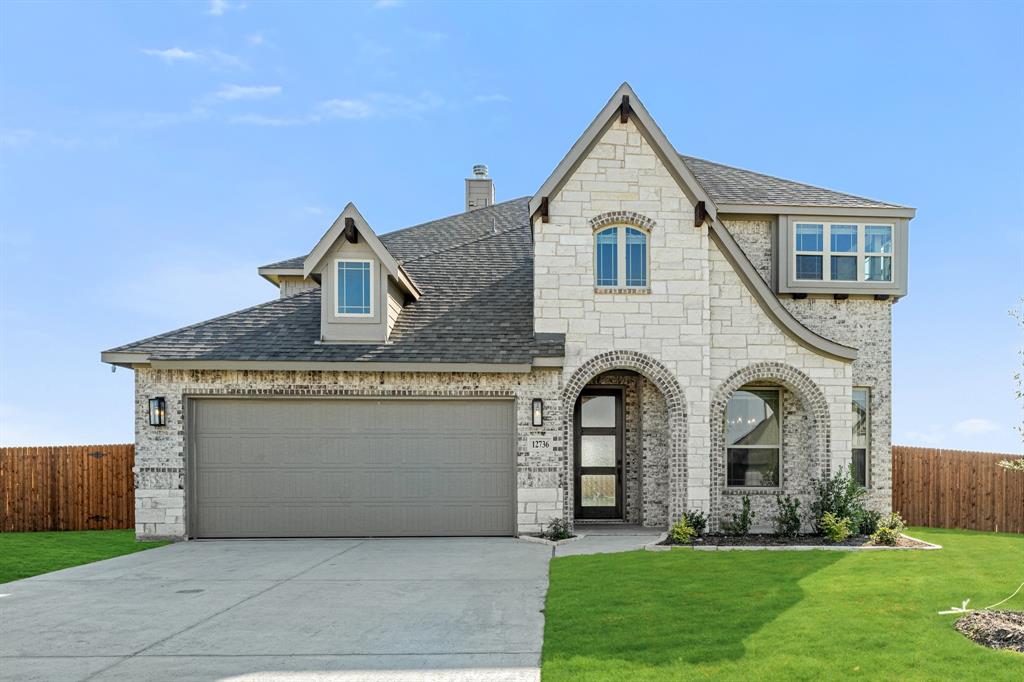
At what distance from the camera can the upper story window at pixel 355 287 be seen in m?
13.3

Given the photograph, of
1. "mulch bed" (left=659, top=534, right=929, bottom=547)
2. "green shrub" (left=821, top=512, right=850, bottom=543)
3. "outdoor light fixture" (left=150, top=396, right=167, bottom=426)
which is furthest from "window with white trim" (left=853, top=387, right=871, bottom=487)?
"outdoor light fixture" (left=150, top=396, right=167, bottom=426)

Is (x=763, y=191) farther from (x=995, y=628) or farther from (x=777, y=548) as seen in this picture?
(x=995, y=628)

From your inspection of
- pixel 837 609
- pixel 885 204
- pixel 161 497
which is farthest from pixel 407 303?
pixel 885 204

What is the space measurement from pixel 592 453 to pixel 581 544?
106 inches

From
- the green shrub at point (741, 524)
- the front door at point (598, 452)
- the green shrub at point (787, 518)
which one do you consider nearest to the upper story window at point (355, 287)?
the front door at point (598, 452)

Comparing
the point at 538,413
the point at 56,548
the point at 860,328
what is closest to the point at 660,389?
the point at 538,413

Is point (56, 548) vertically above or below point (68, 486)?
below

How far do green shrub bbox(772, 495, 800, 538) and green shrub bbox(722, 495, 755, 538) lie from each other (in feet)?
1.72

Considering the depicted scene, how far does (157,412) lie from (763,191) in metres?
13.6

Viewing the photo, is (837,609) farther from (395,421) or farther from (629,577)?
(395,421)

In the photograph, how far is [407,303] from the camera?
1444 cm

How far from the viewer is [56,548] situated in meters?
13.0

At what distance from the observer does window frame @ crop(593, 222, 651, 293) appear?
13.1 metres

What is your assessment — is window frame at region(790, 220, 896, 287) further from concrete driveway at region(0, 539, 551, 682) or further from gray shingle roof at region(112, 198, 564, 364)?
concrete driveway at region(0, 539, 551, 682)
